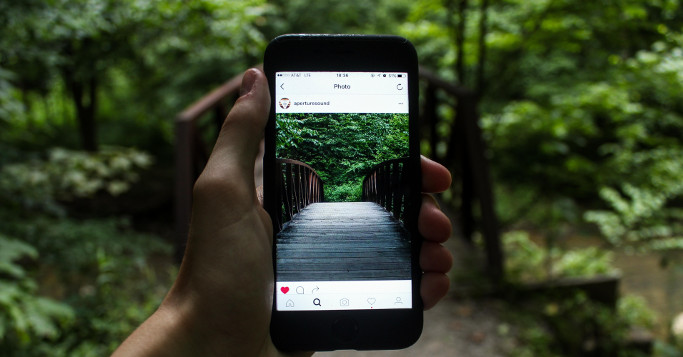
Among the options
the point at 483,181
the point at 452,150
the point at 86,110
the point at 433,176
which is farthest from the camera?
the point at 86,110

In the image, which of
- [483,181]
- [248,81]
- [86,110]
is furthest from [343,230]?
[86,110]

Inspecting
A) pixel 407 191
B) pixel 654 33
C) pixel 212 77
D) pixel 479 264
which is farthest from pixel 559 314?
pixel 212 77

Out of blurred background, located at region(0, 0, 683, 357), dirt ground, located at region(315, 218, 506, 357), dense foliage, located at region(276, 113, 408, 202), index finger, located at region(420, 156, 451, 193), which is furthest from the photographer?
dirt ground, located at region(315, 218, 506, 357)

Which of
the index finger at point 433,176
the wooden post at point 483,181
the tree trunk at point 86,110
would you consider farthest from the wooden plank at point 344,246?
the tree trunk at point 86,110

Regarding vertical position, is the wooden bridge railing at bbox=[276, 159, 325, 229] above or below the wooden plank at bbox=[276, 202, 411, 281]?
above

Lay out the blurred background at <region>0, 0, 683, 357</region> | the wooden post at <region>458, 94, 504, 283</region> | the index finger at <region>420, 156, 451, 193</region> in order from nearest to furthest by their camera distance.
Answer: the index finger at <region>420, 156, 451, 193</region> < the blurred background at <region>0, 0, 683, 357</region> < the wooden post at <region>458, 94, 504, 283</region>

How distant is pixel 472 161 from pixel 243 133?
8.22 ft

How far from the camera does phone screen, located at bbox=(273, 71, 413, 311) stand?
2.78 feet

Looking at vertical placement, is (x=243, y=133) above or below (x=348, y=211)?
above

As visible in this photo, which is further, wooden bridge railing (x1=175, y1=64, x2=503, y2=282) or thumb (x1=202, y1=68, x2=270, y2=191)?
wooden bridge railing (x1=175, y1=64, x2=503, y2=282)

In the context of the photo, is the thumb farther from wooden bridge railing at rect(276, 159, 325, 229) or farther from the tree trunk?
the tree trunk

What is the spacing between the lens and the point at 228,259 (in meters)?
0.87

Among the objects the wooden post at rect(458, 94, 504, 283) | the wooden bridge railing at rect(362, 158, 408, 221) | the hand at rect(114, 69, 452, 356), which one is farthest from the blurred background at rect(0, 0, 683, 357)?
the wooden bridge railing at rect(362, 158, 408, 221)

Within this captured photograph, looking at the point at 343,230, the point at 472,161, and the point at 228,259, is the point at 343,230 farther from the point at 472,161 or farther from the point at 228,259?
the point at 472,161
